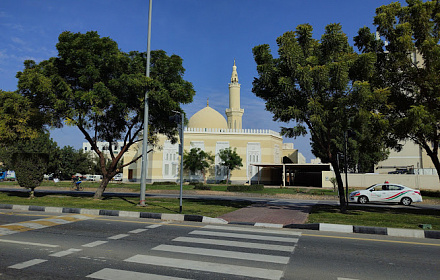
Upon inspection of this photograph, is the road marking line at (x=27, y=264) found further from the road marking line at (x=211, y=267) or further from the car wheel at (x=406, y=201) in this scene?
the car wheel at (x=406, y=201)

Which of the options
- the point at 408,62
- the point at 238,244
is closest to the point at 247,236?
the point at 238,244

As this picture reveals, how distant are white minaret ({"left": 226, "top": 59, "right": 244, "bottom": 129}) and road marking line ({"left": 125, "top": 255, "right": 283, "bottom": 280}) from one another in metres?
57.1

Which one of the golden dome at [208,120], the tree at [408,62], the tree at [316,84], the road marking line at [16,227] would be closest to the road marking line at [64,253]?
the road marking line at [16,227]

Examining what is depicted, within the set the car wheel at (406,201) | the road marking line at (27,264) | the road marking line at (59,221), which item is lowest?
the car wheel at (406,201)

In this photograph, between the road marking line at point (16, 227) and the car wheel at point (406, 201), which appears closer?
the road marking line at point (16, 227)

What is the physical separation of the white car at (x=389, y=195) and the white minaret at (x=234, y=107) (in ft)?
139

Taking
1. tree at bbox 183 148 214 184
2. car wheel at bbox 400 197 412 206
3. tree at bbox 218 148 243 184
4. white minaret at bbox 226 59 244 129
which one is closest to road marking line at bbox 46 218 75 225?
car wheel at bbox 400 197 412 206

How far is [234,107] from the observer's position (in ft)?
208

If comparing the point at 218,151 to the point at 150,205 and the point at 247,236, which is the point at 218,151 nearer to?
the point at 150,205

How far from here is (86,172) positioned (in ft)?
219

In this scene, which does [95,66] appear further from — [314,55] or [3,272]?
[3,272]

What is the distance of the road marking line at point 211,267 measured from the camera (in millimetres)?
5180

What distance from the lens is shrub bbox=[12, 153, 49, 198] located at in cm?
1897

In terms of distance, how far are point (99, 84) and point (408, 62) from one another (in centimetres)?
1531
